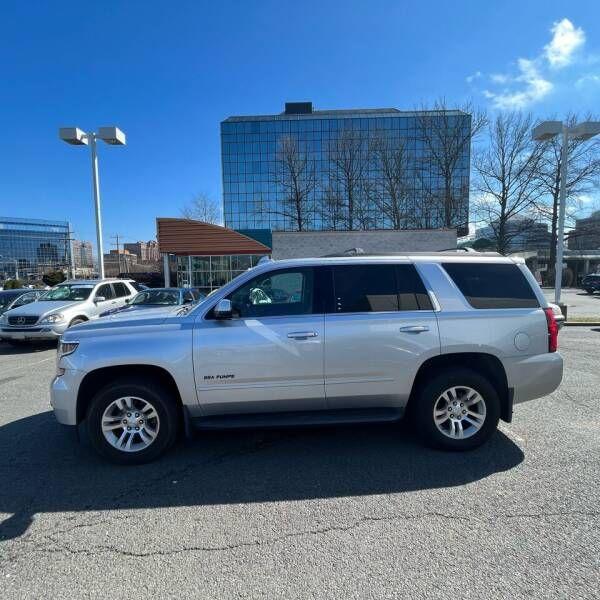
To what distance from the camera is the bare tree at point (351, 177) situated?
33.8 meters

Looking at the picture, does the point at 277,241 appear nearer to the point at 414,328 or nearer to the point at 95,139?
the point at 95,139

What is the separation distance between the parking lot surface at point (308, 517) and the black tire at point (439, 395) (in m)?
0.13

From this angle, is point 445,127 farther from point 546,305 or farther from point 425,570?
point 425,570

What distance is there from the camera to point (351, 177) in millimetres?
33781

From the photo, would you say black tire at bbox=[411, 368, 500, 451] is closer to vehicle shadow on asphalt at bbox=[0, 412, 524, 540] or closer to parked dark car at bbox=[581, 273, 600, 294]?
vehicle shadow on asphalt at bbox=[0, 412, 524, 540]

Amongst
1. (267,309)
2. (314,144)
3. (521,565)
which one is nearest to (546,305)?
(521,565)

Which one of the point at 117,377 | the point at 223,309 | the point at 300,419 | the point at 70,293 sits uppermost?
the point at 223,309

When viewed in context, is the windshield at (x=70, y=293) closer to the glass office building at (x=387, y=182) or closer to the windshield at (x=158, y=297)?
the windshield at (x=158, y=297)

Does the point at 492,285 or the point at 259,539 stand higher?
the point at 492,285

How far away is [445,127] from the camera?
30609 millimetres

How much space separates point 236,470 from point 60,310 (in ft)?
27.9

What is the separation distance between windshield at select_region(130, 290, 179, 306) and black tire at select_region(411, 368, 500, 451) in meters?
Answer: 8.59

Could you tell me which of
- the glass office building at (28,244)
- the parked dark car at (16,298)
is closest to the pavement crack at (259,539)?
the parked dark car at (16,298)

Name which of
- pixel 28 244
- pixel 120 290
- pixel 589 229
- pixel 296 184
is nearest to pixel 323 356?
pixel 120 290
